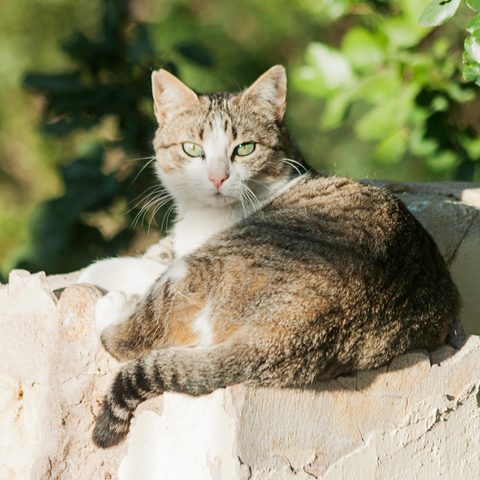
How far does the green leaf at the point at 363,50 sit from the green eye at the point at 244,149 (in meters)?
0.90

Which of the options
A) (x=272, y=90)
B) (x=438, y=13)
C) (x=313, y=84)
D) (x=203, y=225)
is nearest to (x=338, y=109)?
(x=313, y=84)

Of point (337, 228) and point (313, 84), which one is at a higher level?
point (313, 84)

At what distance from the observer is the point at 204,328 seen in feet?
6.49

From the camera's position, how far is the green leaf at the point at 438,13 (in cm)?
177

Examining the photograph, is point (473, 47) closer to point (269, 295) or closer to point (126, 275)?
point (269, 295)

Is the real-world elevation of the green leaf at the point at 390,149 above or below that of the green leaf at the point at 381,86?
below

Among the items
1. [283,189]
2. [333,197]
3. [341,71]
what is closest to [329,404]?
[333,197]

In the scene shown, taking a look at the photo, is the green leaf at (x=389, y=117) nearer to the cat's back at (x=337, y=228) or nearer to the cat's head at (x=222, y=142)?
the cat's head at (x=222, y=142)

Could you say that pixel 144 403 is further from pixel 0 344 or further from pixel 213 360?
pixel 0 344

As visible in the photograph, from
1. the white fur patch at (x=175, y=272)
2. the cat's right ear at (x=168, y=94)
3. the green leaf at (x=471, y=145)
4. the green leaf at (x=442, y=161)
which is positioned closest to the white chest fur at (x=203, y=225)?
the white fur patch at (x=175, y=272)

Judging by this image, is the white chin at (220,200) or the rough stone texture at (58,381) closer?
the rough stone texture at (58,381)

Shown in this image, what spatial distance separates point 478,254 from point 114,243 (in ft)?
8.10

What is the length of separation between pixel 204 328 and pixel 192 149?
981mm

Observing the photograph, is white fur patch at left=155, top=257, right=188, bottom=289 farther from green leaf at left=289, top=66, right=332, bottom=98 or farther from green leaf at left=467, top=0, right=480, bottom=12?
green leaf at left=289, top=66, right=332, bottom=98
